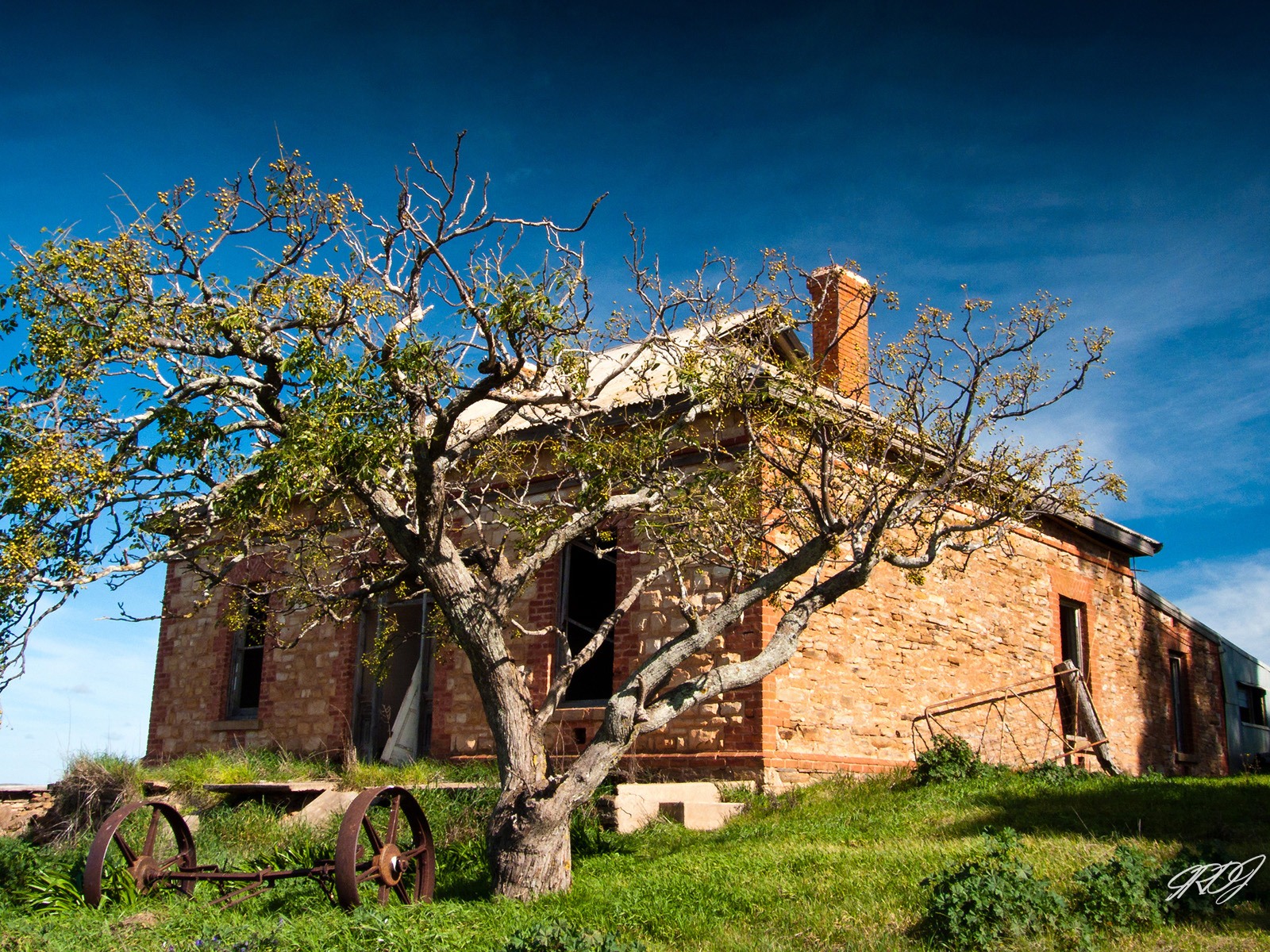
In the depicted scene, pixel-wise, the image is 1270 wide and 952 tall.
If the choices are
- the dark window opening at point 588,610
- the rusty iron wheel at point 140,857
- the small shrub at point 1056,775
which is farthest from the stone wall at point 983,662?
the rusty iron wheel at point 140,857

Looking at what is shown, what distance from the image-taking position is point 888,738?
40.9 feet

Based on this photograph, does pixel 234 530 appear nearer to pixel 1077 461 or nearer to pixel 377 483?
pixel 377 483

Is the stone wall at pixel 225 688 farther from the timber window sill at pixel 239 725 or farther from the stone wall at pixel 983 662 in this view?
the stone wall at pixel 983 662

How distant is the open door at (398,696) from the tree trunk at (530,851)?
5178mm

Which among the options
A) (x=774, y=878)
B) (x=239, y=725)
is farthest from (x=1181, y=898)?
(x=239, y=725)

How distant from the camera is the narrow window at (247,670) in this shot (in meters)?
16.6

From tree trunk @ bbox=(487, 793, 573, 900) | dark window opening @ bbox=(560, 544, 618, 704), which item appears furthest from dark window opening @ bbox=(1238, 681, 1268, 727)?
tree trunk @ bbox=(487, 793, 573, 900)

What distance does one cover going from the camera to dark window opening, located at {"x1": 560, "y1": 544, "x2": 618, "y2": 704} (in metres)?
13.0

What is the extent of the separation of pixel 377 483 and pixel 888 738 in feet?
22.2

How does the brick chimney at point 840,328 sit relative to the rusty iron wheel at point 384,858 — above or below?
above

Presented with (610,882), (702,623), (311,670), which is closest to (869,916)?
(610,882)

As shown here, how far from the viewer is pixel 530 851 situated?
26.0 feet

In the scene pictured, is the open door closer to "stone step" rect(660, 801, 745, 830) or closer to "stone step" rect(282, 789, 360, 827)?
"stone step" rect(282, 789, 360, 827)

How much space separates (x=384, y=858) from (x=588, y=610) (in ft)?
19.7
